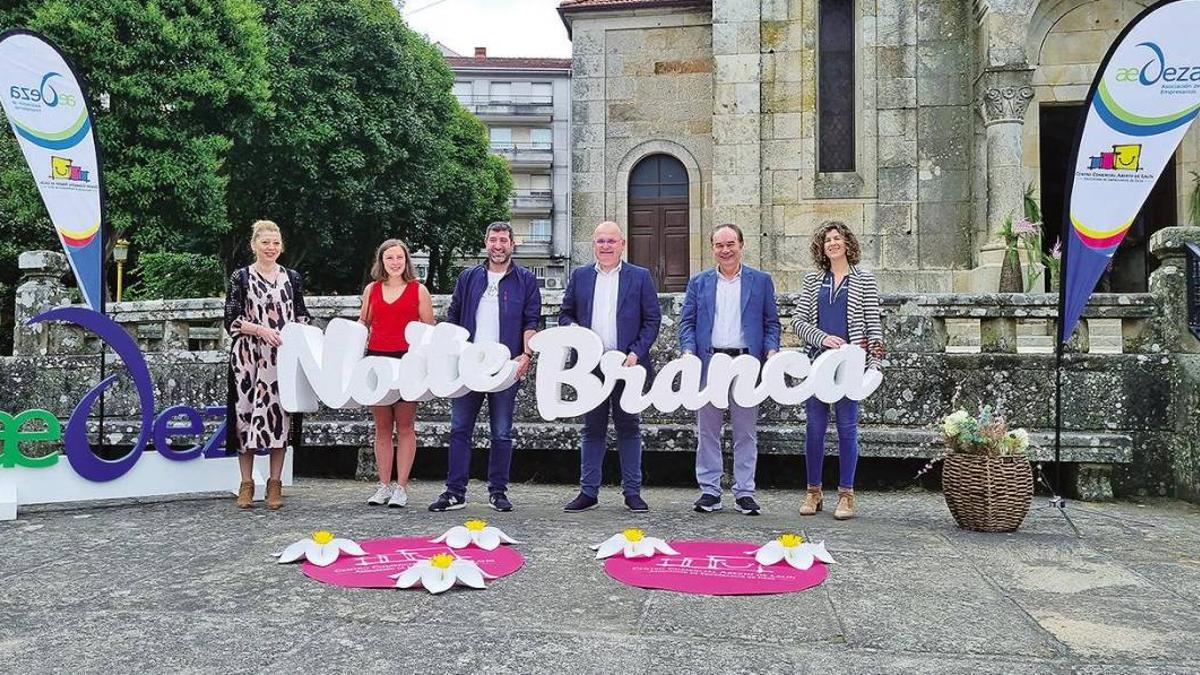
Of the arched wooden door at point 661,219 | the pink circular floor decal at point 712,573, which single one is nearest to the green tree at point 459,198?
the arched wooden door at point 661,219

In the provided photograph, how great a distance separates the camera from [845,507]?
6.31m

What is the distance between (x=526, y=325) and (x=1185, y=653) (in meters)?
4.31

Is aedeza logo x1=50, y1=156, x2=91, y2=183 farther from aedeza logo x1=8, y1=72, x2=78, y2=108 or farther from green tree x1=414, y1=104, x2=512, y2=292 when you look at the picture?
green tree x1=414, y1=104, x2=512, y2=292

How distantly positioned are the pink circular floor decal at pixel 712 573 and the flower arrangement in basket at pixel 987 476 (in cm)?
163

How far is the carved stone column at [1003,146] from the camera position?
1300 centimetres

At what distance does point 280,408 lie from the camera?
6621 millimetres

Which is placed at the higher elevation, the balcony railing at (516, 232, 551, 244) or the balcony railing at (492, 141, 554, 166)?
the balcony railing at (492, 141, 554, 166)

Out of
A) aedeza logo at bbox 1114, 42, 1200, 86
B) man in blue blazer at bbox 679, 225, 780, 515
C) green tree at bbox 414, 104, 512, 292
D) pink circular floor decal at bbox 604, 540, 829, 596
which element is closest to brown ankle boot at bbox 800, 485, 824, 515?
man in blue blazer at bbox 679, 225, 780, 515

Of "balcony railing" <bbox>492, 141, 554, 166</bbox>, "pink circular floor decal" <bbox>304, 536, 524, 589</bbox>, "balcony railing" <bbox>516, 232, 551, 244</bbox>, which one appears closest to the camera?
"pink circular floor decal" <bbox>304, 536, 524, 589</bbox>

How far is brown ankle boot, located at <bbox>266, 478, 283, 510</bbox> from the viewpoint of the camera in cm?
656

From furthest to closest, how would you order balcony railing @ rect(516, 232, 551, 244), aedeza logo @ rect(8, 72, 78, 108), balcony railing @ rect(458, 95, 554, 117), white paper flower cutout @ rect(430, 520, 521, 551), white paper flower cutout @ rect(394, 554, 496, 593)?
balcony railing @ rect(458, 95, 554, 117) → balcony railing @ rect(516, 232, 551, 244) → aedeza logo @ rect(8, 72, 78, 108) → white paper flower cutout @ rect(430, 520, 521, 551) → white paper flower cutout @ rect(394, 554, 496, 593)

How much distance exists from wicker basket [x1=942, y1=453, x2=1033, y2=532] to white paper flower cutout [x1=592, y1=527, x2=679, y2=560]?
2.13m

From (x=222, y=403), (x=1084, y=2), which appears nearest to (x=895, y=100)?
(x=1084, y=2)

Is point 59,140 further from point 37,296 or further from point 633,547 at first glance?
point 633,547
